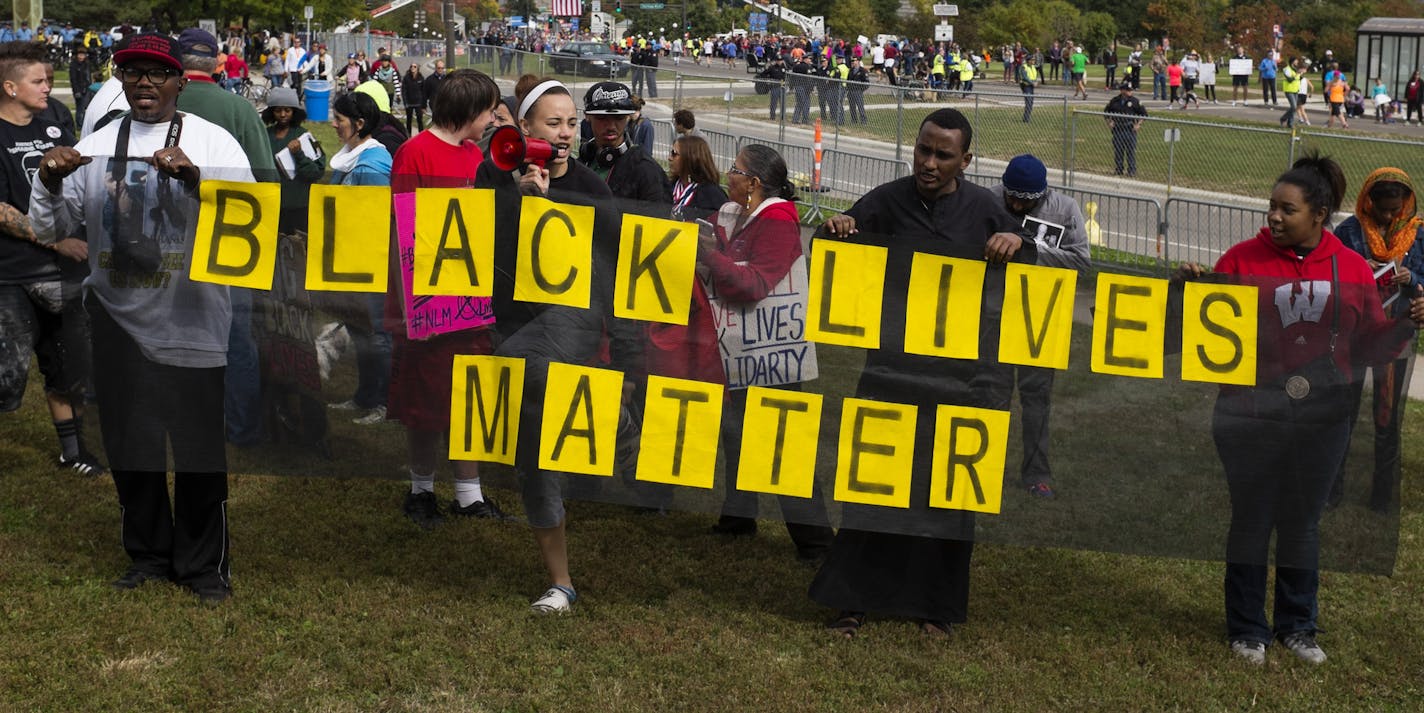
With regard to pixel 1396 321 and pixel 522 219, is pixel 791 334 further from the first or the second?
pixel 1396 321

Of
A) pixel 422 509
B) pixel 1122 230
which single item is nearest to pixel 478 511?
pixel 422 509

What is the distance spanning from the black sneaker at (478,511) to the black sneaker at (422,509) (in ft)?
0.43

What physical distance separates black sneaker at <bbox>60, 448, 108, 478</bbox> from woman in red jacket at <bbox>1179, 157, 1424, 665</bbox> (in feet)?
16.7

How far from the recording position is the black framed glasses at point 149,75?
5281mm

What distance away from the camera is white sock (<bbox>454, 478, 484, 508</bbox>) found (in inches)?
265

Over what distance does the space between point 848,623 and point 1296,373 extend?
183 cm

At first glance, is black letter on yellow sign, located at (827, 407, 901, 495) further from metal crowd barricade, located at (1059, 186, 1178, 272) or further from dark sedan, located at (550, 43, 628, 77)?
dark sedan, located at (550, 43, 628, 77)

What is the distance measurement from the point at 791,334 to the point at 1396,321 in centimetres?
215

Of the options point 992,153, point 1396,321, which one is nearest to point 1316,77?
point 992,153

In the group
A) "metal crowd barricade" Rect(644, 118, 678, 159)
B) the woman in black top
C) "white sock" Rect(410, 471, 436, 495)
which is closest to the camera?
"white sock" Rect(410, 471, 436, 495)

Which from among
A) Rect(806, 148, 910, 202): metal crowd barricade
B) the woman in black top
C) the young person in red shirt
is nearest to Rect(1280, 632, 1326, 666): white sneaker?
the young person in red shirt

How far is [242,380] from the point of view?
564 centimetres

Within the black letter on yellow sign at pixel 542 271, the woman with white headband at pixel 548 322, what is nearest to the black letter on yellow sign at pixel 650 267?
the woman with white headband at pixel 548 322

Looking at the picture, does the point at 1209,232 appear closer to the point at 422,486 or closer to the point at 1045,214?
the point at 1045,214
